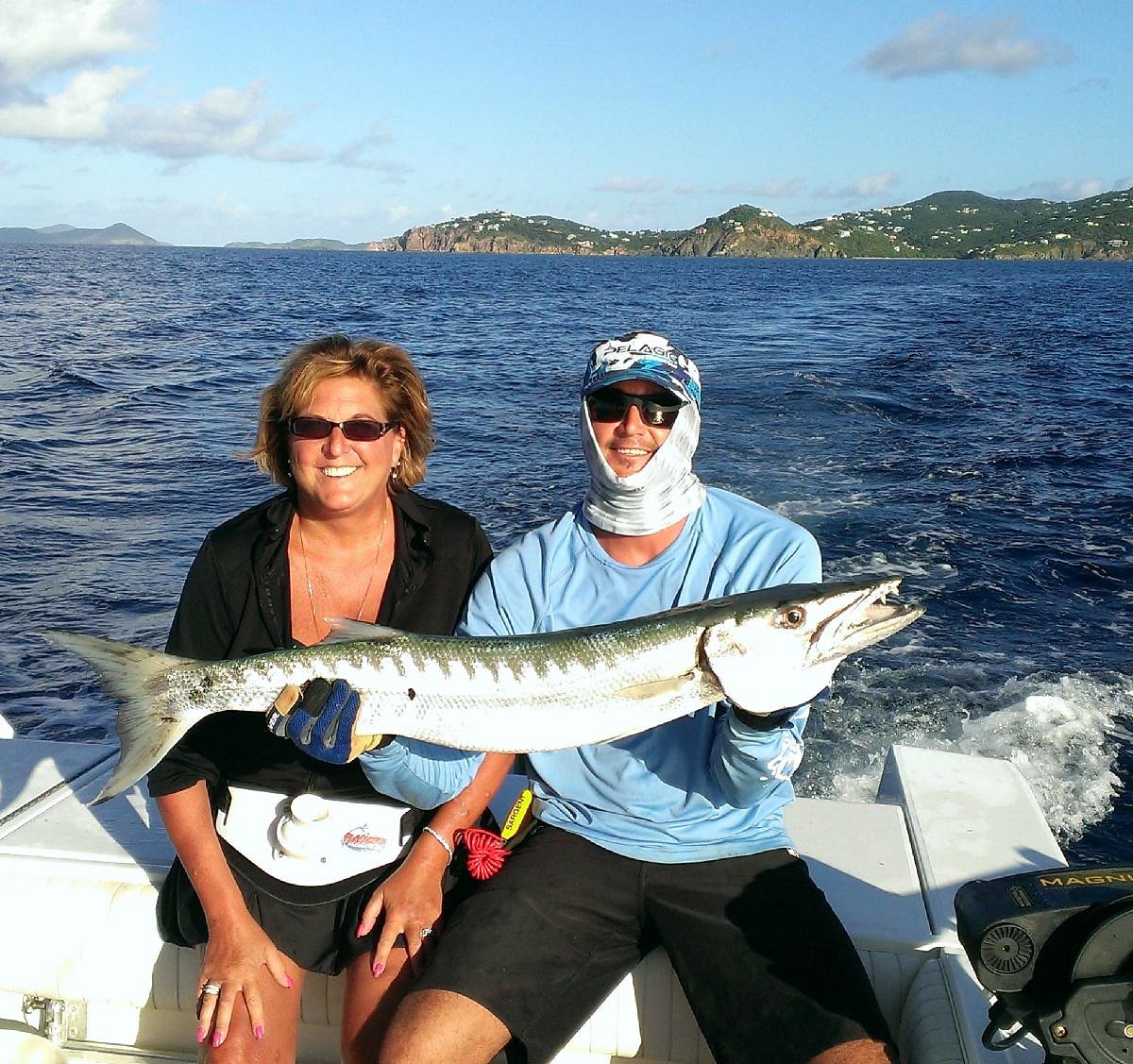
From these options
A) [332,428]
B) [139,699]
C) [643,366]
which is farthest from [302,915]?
[643,366]

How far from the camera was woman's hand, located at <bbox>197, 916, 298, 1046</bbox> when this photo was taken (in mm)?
3188

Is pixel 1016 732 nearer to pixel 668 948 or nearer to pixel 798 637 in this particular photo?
pixel 668 948

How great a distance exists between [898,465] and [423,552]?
1414 cm

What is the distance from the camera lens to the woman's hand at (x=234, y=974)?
10.5 feet

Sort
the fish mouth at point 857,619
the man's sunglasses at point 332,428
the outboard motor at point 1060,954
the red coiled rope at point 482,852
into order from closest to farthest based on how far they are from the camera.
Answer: the outboard motor at point 1060,954
the fish mouth at point 857,619
the red coiled rope at point 482,852
the man's sunglasses at point 332,428

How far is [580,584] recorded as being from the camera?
3.73m

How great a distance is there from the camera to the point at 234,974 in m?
3.25

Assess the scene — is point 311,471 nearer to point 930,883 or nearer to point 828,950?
point 828,950

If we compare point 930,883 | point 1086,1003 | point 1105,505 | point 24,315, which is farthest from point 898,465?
point 24,315

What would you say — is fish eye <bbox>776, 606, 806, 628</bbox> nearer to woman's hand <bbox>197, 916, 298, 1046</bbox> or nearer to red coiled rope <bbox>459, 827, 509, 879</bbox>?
red coiled rope <bbox>459, 827, 509, 879</bbox>

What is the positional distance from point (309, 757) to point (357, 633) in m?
0.58

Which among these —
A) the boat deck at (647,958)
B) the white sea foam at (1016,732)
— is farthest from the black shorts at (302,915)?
the white sea foam at (1016,732)

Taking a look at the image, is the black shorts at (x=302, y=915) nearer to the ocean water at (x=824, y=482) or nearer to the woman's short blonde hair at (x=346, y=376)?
the woman's short blonde hair at (x=346, y=376)

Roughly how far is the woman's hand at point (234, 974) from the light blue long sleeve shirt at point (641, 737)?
0.61 meters
